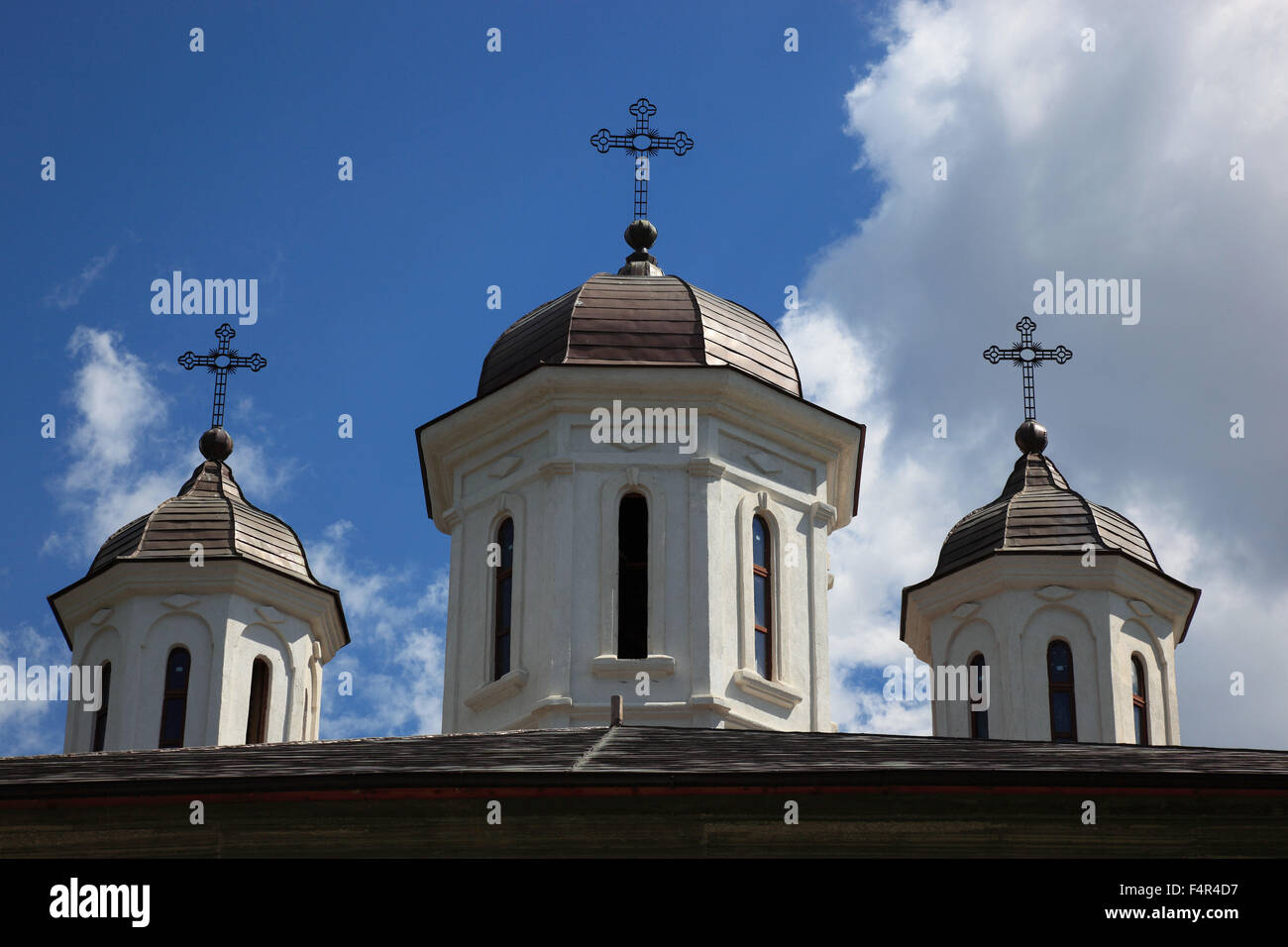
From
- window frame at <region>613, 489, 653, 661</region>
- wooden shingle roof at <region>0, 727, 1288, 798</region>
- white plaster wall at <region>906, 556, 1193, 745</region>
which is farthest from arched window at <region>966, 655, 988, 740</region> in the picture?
wooden shingle roof at <region>0, 727, 1288, 798</region>

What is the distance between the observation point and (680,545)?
22.8 m

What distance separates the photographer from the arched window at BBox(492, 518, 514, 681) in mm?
22969

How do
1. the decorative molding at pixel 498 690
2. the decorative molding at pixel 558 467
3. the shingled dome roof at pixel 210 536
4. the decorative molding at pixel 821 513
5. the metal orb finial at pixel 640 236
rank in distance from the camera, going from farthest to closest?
the shingled dome roof at pixel 210 536, the metal orb finial at pixel 640 236, the decorative molding at pixel 821 513, the decorative molding at pixel 558 467, the decorative molding at pixel 498 690

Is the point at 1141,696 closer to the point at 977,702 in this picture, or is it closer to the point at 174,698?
the point at 977,702

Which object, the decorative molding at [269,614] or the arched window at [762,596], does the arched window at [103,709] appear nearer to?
the decorative molding at [269,614]

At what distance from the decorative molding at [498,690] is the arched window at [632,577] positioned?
0.97 metres

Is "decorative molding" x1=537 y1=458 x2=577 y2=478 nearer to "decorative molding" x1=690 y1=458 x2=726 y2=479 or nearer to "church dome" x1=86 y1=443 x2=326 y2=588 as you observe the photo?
"decorative molding" x1=690 y1=458 x2=726 y2=479

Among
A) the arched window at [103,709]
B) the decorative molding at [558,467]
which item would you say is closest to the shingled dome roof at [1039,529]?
the decorative molding at [558,467]

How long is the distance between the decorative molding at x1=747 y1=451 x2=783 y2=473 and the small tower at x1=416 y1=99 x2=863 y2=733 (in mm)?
30

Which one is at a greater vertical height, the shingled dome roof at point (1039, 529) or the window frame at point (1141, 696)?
the shingled dome roof at point (1039, 529)

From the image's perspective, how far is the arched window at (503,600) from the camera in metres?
23.0
